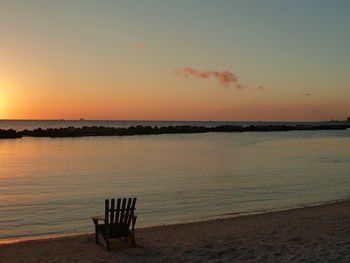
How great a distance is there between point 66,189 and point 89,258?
11327 mm

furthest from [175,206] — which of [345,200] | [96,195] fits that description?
[345,200]

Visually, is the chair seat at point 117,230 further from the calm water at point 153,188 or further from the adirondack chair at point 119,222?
the calm water at point 153,188

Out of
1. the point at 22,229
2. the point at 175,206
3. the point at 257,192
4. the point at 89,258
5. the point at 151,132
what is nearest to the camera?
the point at 89,258

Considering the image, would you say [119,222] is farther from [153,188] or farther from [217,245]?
[153,188]

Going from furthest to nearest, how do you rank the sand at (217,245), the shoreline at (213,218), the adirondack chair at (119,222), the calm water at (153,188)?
1. the calm water at (153,188)
2. the shoreline at (213,218)
3. the adirondack chair at (119,222)
4. the sand at (217,245)

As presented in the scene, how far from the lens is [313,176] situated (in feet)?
89.0

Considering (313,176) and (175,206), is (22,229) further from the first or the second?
(313,176)

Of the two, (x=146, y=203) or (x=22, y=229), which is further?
(x=146, y=203)

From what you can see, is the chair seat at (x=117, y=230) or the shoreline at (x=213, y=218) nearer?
the chair seat at (x=117, y=230)

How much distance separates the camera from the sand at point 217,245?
9.90 metres

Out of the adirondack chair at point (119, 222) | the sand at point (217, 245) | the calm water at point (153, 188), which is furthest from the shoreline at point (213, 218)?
the adirondack chair at point (119, 222)

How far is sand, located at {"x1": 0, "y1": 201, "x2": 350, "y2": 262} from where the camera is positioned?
9898 millimetres

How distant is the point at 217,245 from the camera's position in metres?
11.0

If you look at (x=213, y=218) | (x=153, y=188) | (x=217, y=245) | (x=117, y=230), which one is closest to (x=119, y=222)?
(x=117, y=230)
